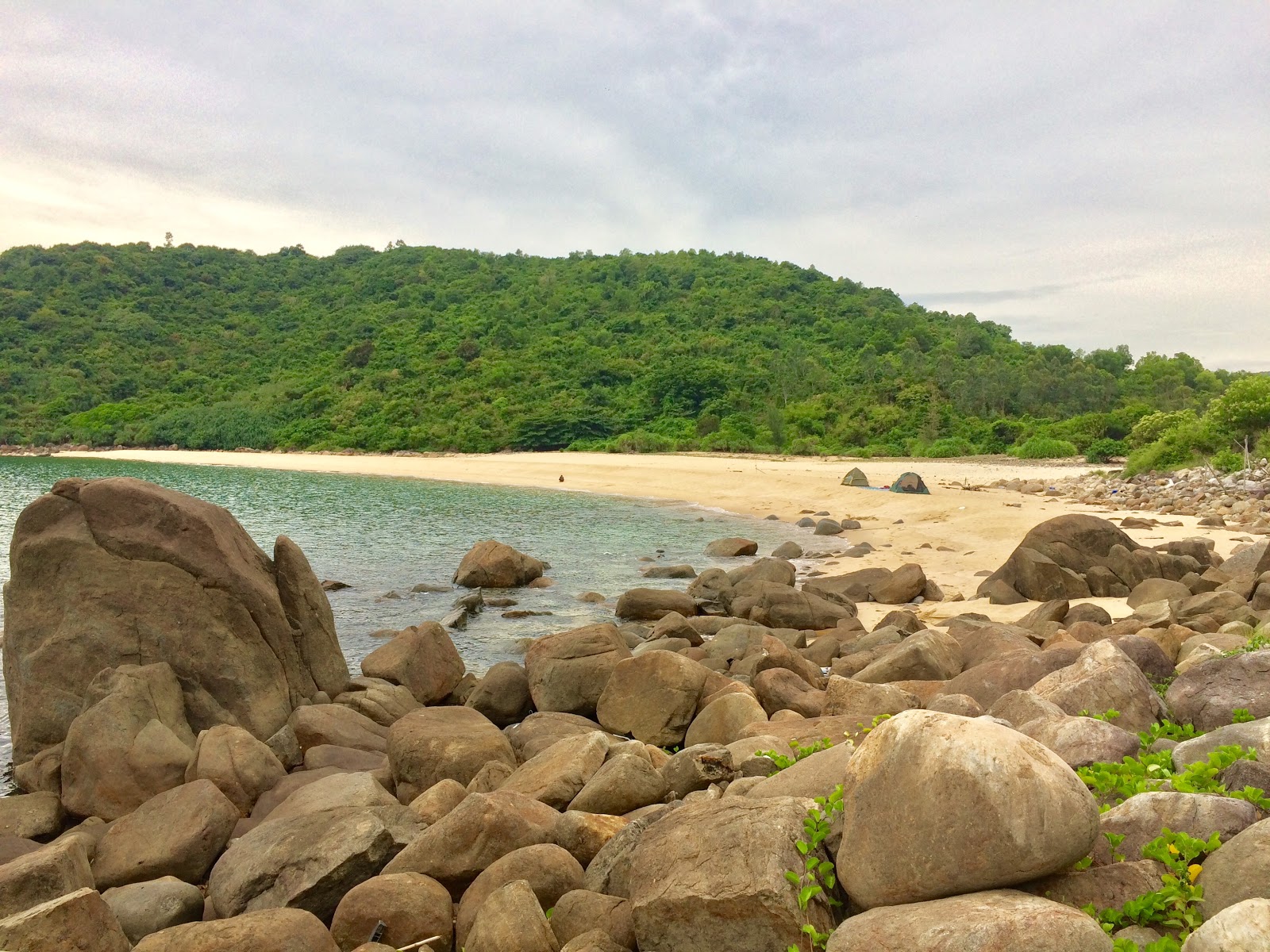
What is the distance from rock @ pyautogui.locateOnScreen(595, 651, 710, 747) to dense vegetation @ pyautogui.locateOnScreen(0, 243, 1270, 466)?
3199 centimetres

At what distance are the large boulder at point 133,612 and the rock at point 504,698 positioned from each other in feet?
6.86

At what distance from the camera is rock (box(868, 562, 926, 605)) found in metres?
15.7

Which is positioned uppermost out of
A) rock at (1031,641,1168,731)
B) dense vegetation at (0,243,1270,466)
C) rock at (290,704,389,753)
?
dense vegetation at (0,243,1270,466)

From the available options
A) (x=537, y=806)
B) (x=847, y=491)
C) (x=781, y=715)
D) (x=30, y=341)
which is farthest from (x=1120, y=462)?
(x=30, y=341)

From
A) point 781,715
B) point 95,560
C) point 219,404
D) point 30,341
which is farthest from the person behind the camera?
point 30,341

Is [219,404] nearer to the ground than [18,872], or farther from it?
farther from it

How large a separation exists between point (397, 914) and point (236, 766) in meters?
3.25

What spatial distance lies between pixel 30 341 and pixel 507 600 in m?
105

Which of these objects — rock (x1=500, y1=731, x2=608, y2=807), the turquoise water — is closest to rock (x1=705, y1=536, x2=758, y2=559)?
the turquoise water

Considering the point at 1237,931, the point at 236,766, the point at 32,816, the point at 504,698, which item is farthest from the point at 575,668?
the point at 1237,931

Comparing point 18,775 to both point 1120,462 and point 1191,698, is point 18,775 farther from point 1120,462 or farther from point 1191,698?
point 1120,462

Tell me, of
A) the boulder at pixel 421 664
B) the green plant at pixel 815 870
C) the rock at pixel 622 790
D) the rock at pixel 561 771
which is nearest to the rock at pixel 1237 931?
the green plant at pixel 815 870

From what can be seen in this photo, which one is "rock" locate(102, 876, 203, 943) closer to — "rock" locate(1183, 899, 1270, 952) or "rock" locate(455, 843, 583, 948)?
"rock" locate(455, 843, 583, 948)

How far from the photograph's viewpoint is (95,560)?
9094 millimetres
